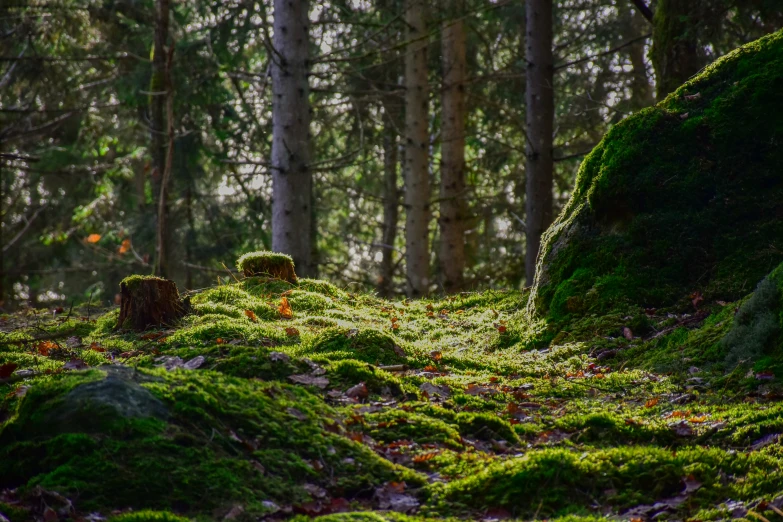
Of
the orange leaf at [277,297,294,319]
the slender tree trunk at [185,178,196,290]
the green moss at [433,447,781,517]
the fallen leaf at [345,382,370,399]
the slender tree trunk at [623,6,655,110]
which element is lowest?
the green moss at [433,447,781,517]

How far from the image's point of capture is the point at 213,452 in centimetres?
311

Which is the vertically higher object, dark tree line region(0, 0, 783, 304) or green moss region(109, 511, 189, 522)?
dark tree line region(0, 0, 783, 304)

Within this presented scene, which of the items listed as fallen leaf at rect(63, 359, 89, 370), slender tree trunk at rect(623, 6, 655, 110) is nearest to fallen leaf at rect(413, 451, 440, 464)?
fallen leaf at rect(63, 359, 89, 370)

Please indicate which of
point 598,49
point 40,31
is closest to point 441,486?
point 40,31

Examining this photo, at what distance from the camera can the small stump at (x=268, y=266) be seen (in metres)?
8.55

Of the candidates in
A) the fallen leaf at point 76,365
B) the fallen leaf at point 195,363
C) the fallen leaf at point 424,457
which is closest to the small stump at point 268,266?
the fallen leaf at point 76,365

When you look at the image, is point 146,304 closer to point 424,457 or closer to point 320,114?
point 424,457

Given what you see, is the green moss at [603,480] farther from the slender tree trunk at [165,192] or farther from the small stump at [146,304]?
the slender tree trunk at [165,192]

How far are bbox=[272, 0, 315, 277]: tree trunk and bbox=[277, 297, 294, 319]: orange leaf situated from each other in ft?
12.2

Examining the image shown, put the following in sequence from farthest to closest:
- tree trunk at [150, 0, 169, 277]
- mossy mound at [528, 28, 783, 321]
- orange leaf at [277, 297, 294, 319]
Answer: tree trunk at [150, 0, 169, 277], orange leaf at [277, 297, 294, 319], mossy mound at [528, 28, 783, 321]

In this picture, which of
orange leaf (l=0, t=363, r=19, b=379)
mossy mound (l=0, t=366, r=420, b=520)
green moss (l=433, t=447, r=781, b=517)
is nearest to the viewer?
mossy mound (l=0, t=366, r=420, b=520)

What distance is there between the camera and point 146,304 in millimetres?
6488

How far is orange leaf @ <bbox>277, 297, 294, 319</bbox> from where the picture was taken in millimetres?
7059

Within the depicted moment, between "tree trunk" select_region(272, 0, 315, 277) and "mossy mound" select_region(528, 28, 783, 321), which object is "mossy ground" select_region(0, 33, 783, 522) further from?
"tree trunk" select_region(272, 0, 315, 277)
